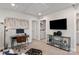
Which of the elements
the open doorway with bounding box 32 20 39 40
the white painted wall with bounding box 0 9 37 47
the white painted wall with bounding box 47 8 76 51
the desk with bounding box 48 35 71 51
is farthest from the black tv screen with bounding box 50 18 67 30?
the white painted wall with bounding box 0 9 37 47

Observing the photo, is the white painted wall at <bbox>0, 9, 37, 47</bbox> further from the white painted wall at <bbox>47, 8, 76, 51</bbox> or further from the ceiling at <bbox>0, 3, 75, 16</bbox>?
the white painted wall at <bbox>47, 8, 76, 51</bbox>

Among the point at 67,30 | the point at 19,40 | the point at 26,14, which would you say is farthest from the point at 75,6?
the point at 19,40

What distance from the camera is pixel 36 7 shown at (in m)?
1.69

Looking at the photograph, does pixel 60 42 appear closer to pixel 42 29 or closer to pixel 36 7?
pixel 42 29

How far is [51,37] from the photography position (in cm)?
201

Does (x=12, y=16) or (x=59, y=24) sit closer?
(x=12, y=16)

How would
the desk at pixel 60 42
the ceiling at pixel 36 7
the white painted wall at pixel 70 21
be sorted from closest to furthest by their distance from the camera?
the ceiling at pixel 36 7 < the white painted wall at pixel 70 21 < the desk at pixel 60 42

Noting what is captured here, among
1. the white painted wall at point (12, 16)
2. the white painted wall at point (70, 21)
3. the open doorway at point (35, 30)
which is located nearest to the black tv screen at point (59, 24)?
the white painted wall at point (70, 21)

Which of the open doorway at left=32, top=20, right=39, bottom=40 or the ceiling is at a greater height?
the ceiling

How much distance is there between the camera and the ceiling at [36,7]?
61.7 inches

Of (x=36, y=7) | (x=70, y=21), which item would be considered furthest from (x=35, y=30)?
(x=70, y=21)

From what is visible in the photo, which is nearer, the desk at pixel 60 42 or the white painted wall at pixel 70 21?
the white painted wall at pixel 70 21

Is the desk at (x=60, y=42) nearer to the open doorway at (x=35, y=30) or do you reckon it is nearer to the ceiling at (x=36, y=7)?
the open doorway at (x=35, y=30)

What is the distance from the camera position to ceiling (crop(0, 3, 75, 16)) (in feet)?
5.14
